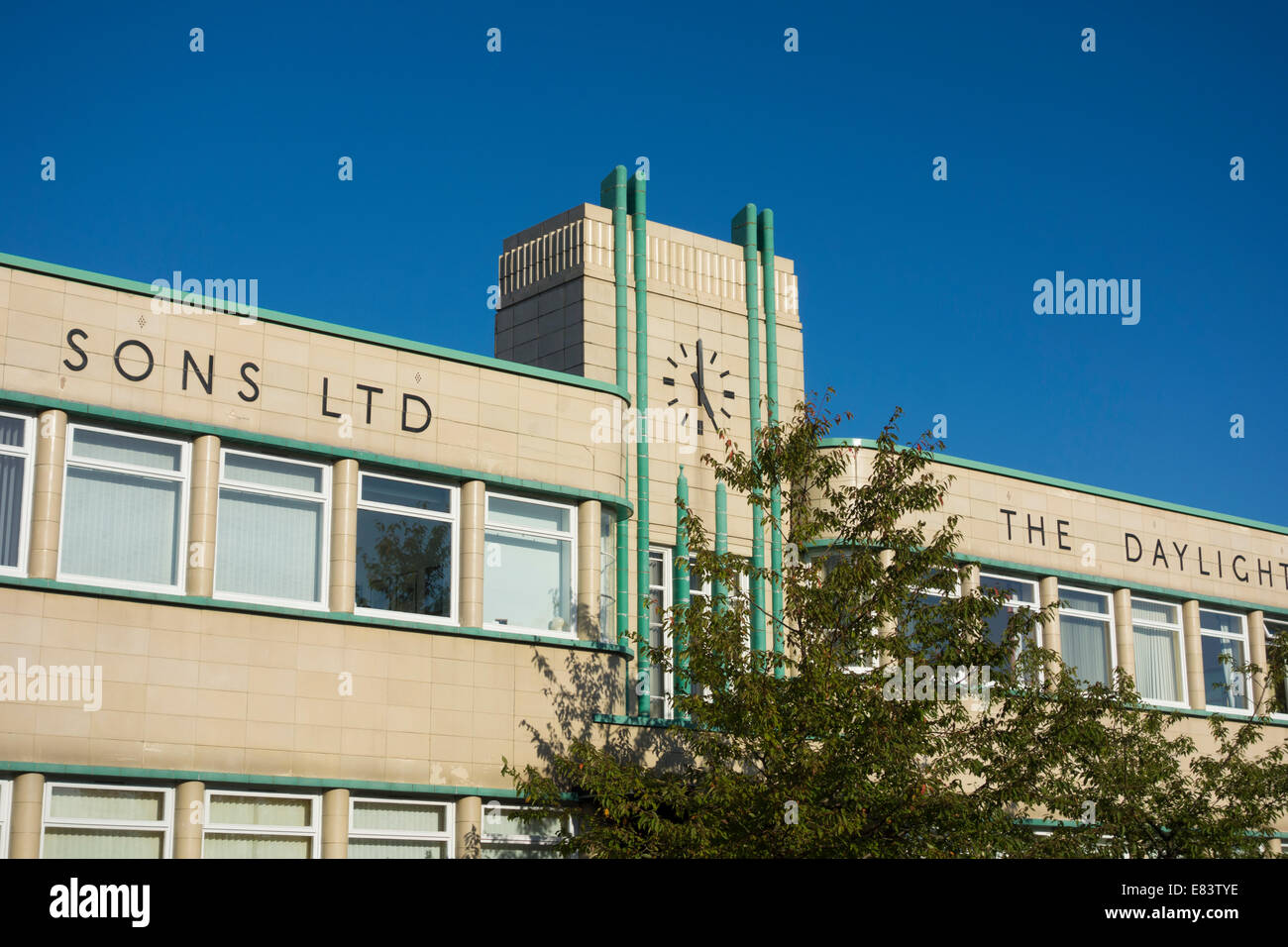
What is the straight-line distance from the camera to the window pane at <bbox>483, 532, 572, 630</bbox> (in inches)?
822

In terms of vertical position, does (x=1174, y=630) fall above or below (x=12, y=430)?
below

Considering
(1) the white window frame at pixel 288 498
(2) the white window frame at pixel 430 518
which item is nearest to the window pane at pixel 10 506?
(1) the white window frame at pixel 288 498

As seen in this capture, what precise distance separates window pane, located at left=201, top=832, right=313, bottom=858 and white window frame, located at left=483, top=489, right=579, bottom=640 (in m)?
3.62

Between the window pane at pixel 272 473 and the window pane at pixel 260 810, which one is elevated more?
the window pane at pixel 272 473

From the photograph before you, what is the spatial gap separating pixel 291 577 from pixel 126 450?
2.46 metres

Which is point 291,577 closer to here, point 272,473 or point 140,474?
point 272,473

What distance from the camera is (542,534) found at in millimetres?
21469

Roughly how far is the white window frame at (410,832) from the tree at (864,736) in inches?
39.7

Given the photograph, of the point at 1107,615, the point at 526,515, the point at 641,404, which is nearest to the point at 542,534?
the point at 526,515

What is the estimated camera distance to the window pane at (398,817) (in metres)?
19.2

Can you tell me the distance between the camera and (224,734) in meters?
18.1
